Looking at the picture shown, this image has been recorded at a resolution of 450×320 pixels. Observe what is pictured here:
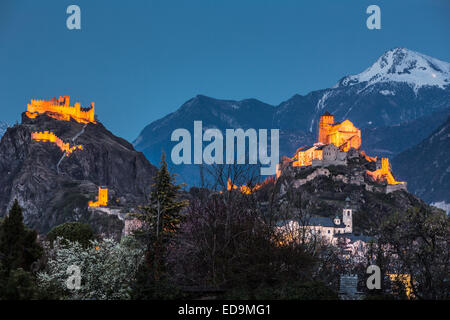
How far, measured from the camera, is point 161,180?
96.6 feet

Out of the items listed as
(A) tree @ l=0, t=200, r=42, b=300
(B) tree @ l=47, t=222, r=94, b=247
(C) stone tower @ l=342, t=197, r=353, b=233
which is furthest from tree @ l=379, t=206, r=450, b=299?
(C) stone tower @ l=342, t=197, r=353, b=233

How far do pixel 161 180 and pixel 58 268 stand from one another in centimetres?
718

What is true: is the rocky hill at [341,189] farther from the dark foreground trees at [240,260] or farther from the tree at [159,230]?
the dark foreground trees at [240,260]

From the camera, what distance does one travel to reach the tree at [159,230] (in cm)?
2017

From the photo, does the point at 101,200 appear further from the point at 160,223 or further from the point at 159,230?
the point at 159,230

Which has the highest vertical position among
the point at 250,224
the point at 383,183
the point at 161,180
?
the point at 383,183

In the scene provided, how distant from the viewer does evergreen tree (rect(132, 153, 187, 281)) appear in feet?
74.8

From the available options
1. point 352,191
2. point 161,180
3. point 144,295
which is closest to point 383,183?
point 352,191

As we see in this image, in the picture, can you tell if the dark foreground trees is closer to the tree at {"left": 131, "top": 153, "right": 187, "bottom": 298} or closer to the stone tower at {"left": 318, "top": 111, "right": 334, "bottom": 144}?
the tree at {"left": 131, "top": 153, "right": 187, "bottom": 298}

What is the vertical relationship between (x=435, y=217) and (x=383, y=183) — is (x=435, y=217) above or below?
below

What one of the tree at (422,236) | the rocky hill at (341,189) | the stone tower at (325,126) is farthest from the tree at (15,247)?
the stone tower at (325,126)
